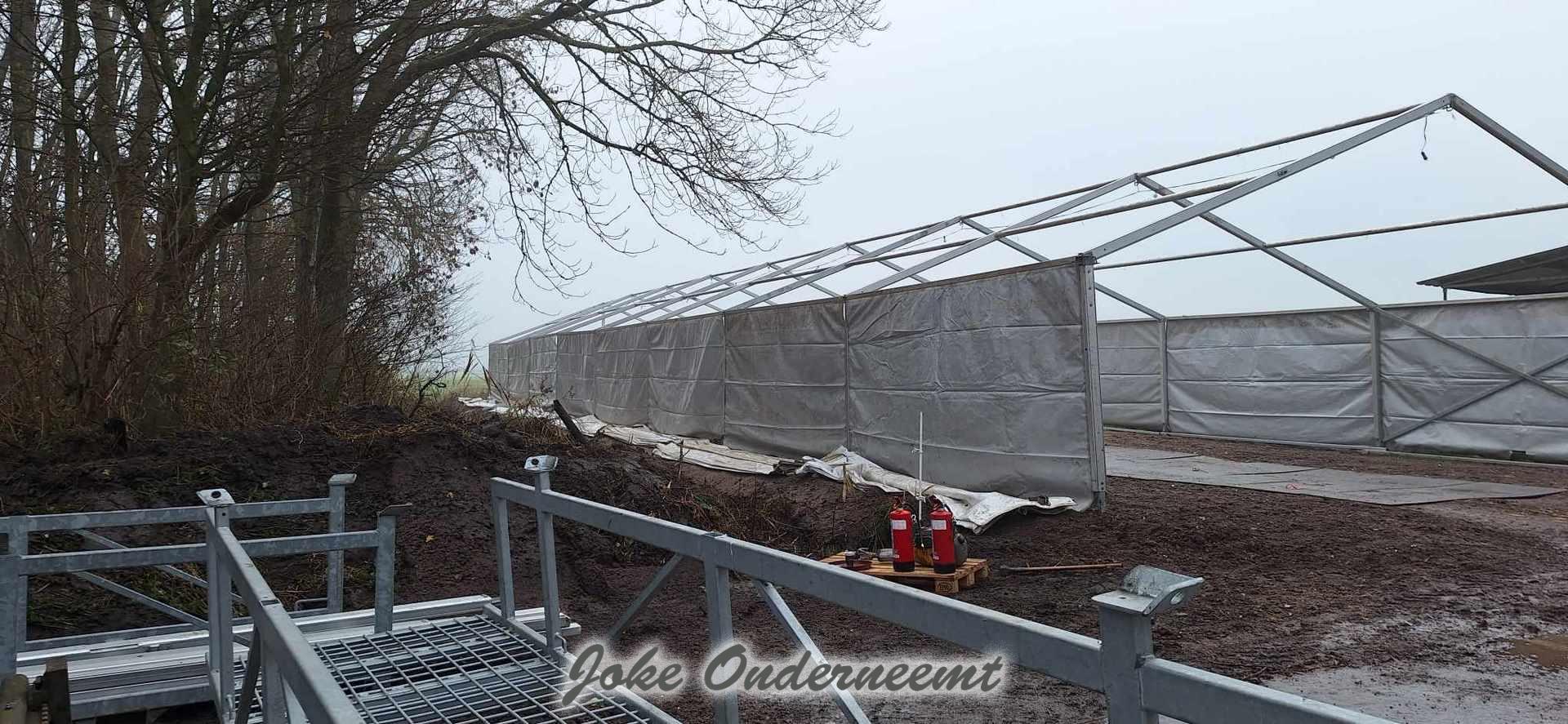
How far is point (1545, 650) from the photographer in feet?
17.0

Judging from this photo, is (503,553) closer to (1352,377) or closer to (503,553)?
(503,553)

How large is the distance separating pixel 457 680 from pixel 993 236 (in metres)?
8.69

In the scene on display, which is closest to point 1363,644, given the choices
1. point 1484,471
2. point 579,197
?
point 1484,471

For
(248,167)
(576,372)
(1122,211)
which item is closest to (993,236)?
(1122,211)

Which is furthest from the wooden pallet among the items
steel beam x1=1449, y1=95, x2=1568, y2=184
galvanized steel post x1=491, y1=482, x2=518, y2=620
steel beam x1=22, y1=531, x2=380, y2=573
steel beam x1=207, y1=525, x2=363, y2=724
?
steel beam x1=1449, y1=95, x2=1568, y2=184

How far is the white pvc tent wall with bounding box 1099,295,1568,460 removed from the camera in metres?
12.6

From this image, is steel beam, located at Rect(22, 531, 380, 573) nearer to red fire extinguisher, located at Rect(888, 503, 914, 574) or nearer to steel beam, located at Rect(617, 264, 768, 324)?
red fire extinguisher, located at Rect(888, 503, 914, 574)

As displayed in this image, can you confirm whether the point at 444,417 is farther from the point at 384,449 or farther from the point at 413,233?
the point at 413,233

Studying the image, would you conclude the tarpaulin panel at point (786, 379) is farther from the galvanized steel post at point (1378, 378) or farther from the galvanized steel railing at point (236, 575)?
the galvanized steel post at point (1378, 378)

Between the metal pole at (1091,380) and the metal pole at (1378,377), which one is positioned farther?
the metal pole at (1378,377)

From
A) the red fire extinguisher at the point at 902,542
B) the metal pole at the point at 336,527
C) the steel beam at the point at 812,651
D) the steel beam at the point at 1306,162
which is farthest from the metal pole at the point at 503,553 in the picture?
the steel beam at the point at 1306,162

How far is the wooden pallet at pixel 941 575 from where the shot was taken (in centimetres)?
685

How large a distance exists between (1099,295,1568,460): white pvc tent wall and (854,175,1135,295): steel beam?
211 inches

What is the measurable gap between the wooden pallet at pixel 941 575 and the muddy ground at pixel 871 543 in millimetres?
116
